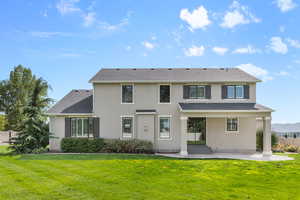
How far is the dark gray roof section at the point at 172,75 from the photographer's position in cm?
1975

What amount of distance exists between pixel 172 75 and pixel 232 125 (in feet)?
20.7

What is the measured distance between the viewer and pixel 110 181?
9.02 metres

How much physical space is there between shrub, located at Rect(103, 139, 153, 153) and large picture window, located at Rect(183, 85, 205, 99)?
16.2 feet

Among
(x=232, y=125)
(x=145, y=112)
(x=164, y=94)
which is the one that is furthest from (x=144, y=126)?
(x=232, y=125)

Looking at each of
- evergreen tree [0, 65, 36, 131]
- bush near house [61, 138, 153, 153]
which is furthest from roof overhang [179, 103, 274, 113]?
evergreen tree [0, 65, 36, 131]

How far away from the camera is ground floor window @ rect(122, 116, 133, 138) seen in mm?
19562

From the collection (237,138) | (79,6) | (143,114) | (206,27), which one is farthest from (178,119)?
(79,6)

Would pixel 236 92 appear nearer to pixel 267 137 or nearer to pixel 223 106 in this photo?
pixel 223 106

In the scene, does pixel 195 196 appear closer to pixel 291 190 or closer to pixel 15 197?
pixel 291 190

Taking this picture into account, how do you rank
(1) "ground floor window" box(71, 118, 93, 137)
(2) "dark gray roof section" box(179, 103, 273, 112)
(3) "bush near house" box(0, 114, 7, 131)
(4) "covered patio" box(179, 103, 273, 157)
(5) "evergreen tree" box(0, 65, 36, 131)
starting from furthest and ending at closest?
(3) "bush near house" box(0, 114, 7, 131) → (5) "evergreen tree" box(0, 65, 36, 131) → (1) "ground floor window" box(71, 118, 93, 137) → (4) "covered patio" box(179, 103, 273, 157) → (2) "dark gray roof section" box(179, 103, 273, 112)

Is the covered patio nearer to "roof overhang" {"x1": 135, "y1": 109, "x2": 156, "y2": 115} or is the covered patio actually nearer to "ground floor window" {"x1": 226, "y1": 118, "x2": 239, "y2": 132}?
"ground floor window" {"x1": 226, "y1": 118, "x2": 239, "y2": 132}

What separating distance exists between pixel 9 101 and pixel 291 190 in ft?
157

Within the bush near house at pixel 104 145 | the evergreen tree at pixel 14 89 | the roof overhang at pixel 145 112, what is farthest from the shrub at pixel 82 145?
the evergreen tree at pixel 14 89

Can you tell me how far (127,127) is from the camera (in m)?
19.7
